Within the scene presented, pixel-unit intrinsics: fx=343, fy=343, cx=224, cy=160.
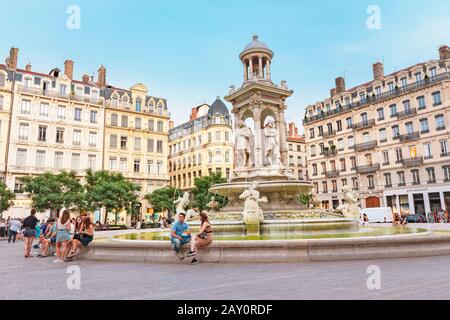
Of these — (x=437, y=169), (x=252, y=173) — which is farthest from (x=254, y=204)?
(x=437, y=169)

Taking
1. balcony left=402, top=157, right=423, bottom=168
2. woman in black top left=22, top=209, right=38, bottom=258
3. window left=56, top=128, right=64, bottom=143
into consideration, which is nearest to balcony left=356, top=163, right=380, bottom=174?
balcony left=402, top=157, right=423, bottom=168

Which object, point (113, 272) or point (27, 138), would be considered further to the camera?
point (27, 138)

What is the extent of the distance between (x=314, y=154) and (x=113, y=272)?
2060 inches

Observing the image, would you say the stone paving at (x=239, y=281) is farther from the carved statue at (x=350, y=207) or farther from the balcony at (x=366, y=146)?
the balcony at (x=366, y=146)

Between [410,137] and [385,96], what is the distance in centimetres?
680

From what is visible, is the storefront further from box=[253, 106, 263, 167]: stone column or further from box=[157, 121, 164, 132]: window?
box=[157, 121, 164, 132]: window

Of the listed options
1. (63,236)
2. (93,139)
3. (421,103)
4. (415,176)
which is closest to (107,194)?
(93,139)

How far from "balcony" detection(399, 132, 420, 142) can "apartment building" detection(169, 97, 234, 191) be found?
25.4 metres

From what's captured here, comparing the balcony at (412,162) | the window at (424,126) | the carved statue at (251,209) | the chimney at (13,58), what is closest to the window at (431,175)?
the balcony at (412,162)

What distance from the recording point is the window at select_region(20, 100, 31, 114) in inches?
1686

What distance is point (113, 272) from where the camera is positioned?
24.3 ft

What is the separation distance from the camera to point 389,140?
46531 millimetres

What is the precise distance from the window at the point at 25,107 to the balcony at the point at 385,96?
4155cm
